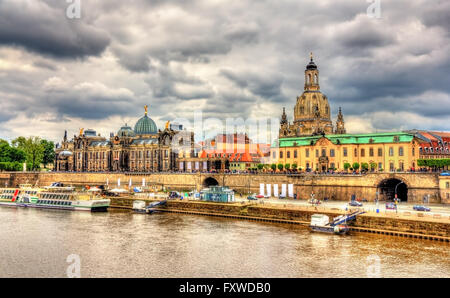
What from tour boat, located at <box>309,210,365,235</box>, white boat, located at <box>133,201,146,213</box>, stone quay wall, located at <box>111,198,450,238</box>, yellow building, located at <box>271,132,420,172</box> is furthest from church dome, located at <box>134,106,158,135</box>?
tour boat, located at <box>309,210,365,235</box>

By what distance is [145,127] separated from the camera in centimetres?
15600

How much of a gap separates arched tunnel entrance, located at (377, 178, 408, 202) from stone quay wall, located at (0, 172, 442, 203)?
176 cm

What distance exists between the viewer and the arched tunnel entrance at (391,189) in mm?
79625

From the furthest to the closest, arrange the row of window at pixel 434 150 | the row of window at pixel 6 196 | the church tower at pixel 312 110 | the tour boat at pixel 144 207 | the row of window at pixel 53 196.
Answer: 1. the church tower at pixel 312 110
2. the row of window at pixel 6 196
3. the row of window at pixel 434 150
4. the row of window at pixel 53 196
5. the tour boat at pixel 144 207

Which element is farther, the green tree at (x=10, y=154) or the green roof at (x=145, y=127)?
the green tree at (x=10, y=154)

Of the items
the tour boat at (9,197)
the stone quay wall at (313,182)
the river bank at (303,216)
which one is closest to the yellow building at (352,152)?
the stone quay wall at (313,182)

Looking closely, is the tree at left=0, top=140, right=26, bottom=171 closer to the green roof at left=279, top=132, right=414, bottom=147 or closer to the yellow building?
the yellow building

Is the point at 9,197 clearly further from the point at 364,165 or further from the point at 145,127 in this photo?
the point at 364,165

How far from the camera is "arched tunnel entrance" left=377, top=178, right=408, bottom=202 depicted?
261 feet

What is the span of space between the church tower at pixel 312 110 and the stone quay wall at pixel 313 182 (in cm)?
3434

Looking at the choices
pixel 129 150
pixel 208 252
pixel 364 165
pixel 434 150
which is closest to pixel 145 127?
pixel 129 150

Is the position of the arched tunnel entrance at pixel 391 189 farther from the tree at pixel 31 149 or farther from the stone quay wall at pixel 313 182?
the tree at pixel 31 149

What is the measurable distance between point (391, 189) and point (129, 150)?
318ft
